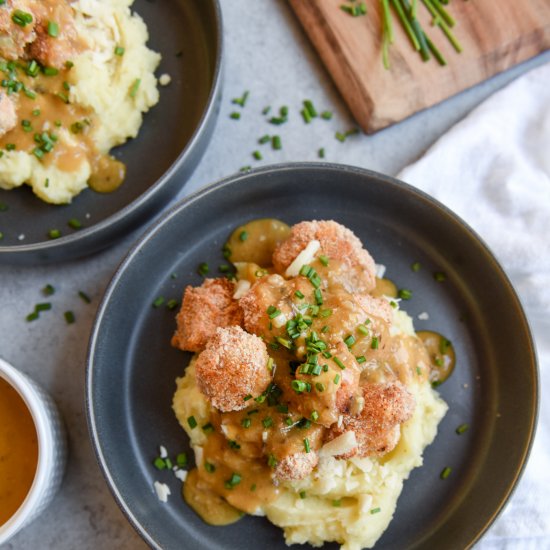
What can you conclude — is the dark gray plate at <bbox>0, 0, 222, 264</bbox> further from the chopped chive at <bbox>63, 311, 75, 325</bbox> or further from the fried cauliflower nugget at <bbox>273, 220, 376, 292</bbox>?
the fried cauliflower nugget at <bbox>273, 220, 376, 292</bbox>

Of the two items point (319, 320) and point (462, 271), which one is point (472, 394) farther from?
point (319, 320)

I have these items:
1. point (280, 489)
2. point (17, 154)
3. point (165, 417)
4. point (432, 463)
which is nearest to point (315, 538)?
point (280, 489)

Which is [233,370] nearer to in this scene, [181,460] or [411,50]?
[181,460]

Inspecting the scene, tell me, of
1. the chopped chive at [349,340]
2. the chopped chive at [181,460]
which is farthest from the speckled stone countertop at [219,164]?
the chopped chive at [349,340]

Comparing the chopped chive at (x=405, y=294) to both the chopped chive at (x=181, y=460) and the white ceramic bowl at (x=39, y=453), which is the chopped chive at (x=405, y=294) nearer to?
the chopped chive at (x=181, y=460)

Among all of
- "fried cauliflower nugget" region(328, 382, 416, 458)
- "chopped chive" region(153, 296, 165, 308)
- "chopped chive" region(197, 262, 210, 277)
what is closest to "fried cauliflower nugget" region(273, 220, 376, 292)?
"chopped chive" region(197, 262, 210, 277)

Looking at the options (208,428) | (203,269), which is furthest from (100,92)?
(208,428)
